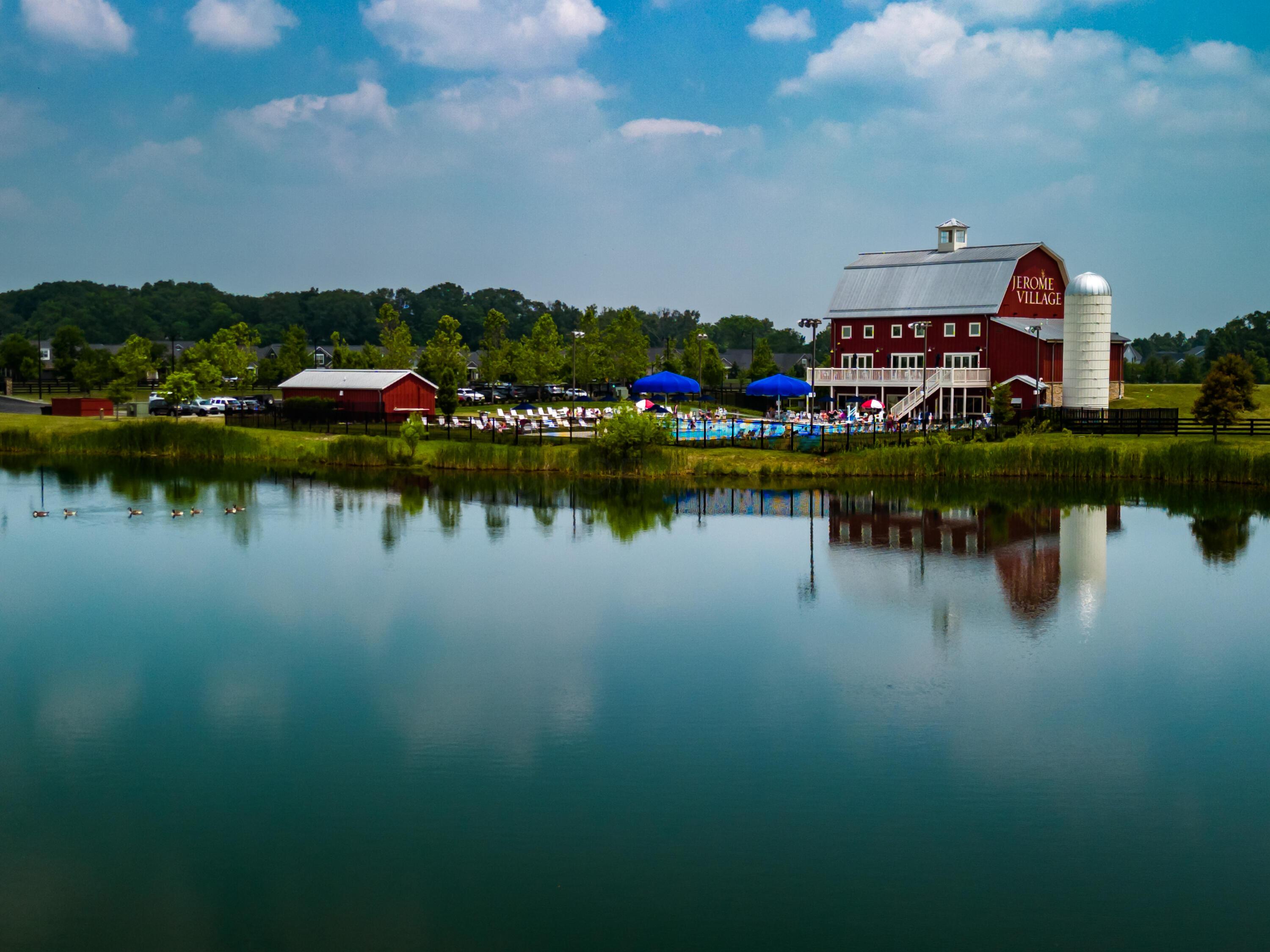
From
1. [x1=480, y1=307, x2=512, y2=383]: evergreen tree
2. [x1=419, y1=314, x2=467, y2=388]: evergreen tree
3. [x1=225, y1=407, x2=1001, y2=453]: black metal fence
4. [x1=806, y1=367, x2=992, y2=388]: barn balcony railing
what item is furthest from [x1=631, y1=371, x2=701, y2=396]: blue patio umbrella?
[x1=480, y1=307, x2=512, y2=383]: evergreen tree

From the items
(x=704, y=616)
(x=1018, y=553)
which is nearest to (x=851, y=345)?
(x=1018, y=553)

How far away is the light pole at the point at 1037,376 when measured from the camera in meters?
56.9

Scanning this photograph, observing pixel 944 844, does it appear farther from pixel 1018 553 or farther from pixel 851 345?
pixel 851 345

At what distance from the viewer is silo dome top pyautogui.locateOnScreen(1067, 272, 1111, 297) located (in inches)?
2356

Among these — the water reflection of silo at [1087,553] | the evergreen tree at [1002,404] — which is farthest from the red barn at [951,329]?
the water reflection of silo at [1087,553]

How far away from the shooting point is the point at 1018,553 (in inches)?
1265

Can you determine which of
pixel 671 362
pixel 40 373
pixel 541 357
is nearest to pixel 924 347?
pixel 541 357

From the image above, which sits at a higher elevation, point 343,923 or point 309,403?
point 309,403

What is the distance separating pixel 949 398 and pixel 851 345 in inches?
296

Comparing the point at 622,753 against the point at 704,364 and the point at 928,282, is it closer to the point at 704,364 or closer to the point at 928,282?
the point at 928,282

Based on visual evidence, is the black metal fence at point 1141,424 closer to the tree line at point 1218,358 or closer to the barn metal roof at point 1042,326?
the barn metal roof at point 1042,326

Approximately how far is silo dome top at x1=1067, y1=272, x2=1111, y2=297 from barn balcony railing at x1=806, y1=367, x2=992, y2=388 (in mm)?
5777

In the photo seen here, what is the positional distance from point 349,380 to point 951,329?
31239mm

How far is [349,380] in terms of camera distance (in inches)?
2472
